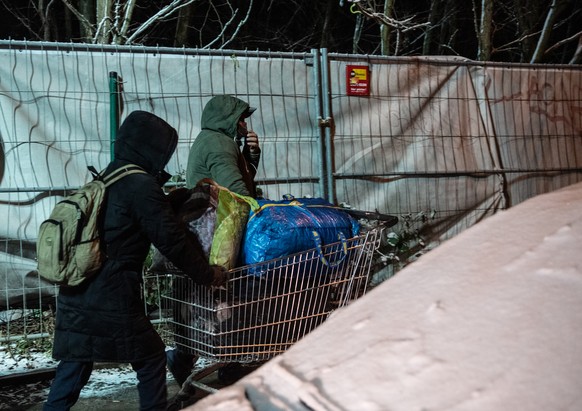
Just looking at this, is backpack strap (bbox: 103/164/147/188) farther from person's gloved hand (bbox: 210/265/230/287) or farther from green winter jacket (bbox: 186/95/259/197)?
green winter jacket (bbox: 186/95/259/197)

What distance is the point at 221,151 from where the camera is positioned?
460 centimetres

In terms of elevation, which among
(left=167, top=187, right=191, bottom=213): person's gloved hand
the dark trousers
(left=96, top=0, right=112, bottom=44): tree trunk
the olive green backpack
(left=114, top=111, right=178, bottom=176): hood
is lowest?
the dark trousers

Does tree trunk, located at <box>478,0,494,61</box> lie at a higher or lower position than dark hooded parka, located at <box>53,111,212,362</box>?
higher

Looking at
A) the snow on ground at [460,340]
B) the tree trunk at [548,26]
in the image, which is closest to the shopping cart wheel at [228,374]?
the snow on ground at [460,340]

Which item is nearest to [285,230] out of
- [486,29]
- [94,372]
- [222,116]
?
[222,116]

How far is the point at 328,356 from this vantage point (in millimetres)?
1637

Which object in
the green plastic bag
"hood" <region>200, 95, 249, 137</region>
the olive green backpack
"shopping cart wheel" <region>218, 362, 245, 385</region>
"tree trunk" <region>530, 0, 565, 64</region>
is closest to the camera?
the olive green backpack

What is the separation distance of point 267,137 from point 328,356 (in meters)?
4.73

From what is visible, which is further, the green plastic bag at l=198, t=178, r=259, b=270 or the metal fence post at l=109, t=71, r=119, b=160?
the metal fence post at l=109, t=71, r=119, b=160

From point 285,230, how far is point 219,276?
17.7 inches

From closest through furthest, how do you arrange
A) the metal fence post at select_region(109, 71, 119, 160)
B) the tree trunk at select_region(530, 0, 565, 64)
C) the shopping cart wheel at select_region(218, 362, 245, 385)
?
the shopping cart wheel at select_region(218, 362, 245, 385), the metal fence post at select_region(109, 71, 119, 160), the tree trunk at select_region(530, 0, 565, 64)

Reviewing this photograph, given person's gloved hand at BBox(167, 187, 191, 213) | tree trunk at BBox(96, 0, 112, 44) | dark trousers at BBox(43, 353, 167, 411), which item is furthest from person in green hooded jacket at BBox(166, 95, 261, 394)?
tree trunk at BBox(96, 0, 112, 44)

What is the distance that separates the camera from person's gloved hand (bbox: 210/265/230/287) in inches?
141

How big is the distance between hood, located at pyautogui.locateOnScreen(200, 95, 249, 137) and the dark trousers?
177 centimetres
